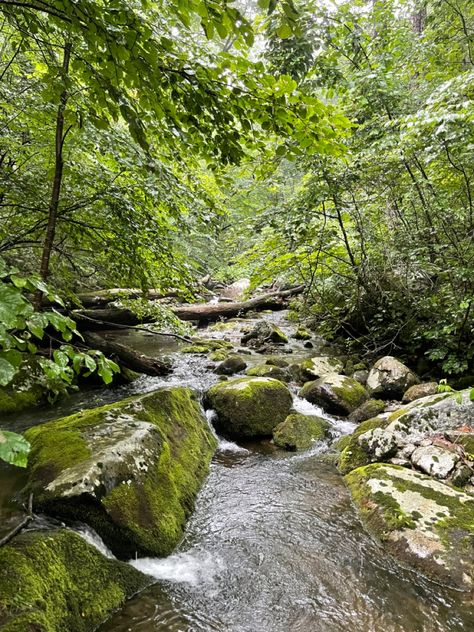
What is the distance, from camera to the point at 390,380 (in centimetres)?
706

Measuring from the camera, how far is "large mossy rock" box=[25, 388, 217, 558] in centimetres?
284

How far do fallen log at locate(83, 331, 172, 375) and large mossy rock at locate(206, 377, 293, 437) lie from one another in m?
1.98

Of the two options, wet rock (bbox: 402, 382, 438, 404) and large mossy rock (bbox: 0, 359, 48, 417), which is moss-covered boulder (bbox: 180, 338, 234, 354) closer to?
large mossy rock (bbox: 0, 359, 48, 417)

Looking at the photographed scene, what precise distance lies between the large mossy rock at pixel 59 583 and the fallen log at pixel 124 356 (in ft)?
15.6

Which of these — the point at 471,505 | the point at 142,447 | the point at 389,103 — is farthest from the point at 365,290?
the point at 142,447

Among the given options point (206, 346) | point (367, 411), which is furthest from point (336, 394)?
point (206, 346)

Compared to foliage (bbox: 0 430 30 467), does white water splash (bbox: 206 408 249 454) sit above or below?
below

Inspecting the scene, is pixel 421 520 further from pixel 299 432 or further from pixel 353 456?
pixel 299 432

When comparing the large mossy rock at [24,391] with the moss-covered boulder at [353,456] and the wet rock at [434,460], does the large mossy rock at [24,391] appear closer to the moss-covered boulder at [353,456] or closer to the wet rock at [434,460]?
the moss-covered boulder at [353,456]

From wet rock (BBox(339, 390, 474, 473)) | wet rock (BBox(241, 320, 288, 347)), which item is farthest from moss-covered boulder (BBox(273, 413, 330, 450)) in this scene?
wet rock (BBox(241, 320, 288, 347))

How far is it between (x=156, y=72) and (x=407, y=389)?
680 centimetres

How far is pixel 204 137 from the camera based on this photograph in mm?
2334

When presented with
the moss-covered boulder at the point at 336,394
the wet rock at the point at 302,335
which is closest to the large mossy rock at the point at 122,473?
the moss-covered boulder at the point at 336,394

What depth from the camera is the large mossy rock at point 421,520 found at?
2957mm
